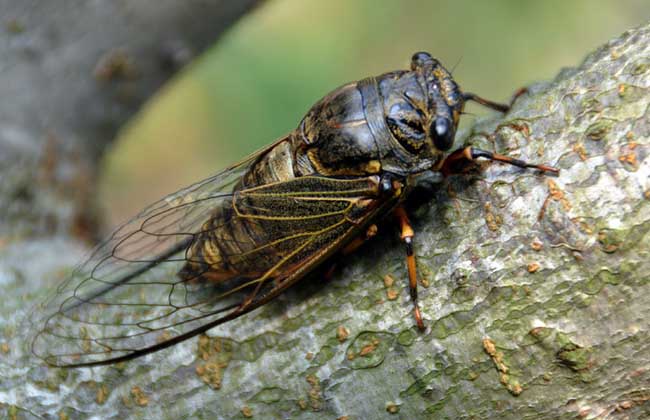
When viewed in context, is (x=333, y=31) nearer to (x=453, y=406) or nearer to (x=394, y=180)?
(x=394, y=180)

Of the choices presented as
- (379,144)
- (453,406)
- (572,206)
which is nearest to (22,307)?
(379,144)

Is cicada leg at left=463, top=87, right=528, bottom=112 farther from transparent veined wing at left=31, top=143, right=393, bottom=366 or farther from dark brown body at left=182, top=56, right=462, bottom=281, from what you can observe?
transparent veined wing at left=31, top=143, right=393, bottom=366

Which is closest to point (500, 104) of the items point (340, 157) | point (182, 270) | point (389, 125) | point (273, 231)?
point (389, 125)

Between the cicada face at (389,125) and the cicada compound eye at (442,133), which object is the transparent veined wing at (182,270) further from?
the cicada compound eye at (442,133)

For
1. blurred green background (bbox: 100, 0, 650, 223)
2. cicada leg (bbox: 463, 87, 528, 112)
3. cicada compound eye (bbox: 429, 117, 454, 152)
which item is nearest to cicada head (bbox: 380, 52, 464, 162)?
cicada compound eye (bbox: 429, 117, 454, 152)

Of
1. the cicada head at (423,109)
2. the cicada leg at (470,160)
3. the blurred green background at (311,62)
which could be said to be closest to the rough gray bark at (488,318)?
the cicada leg at (470,160)

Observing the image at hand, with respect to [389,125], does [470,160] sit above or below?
below

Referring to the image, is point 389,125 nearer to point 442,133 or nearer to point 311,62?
point 442,133
